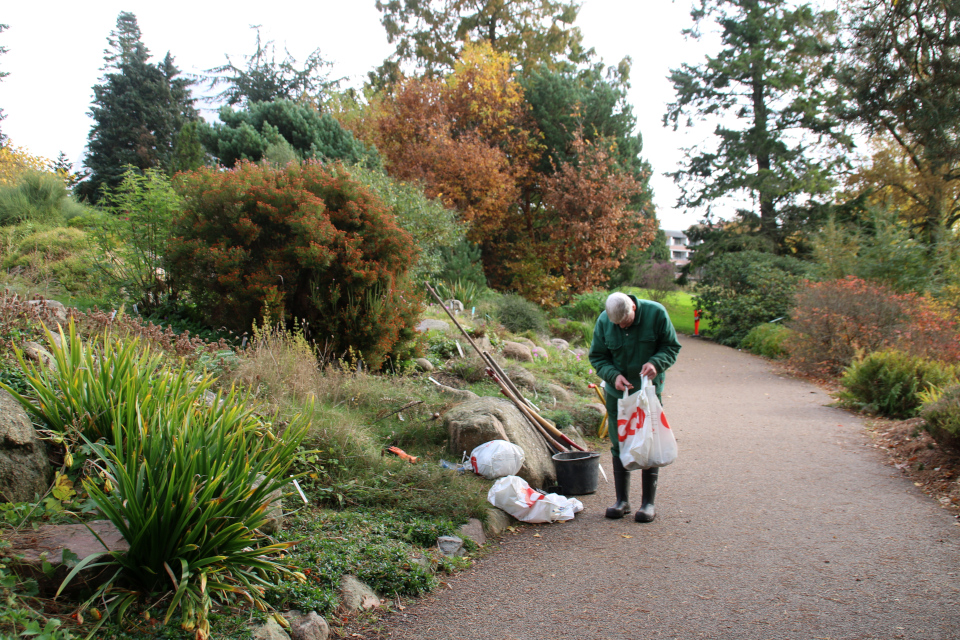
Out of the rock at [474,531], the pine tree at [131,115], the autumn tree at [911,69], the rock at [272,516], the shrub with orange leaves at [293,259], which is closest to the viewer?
the rock at [272,516]

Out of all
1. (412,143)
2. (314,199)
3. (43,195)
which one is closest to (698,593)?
(314,199)

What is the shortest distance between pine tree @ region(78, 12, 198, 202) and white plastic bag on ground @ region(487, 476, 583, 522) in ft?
90.8

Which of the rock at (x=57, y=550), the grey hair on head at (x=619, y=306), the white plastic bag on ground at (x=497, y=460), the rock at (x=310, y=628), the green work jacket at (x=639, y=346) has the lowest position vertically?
the rock at (x=310, y=628)

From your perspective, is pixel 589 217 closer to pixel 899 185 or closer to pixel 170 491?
pixel 899 185

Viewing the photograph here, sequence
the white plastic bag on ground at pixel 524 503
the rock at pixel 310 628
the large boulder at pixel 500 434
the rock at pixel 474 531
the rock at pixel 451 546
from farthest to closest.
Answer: the large boulder at pixel 500 434 → the white plastic bag on ground at pixel 524 503 → the rock at pixel 474 531 → the rock at pixel 451 546 → the rock at pixel 310 628

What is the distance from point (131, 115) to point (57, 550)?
3224 cm

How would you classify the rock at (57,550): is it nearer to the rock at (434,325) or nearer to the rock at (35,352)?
the rock at (35,352)

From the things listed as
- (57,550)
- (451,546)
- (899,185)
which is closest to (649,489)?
(451,546)

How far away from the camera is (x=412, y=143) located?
19.2 metres

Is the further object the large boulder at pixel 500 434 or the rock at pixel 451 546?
the large boulder at pixel 500 434

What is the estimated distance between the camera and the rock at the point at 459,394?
702 centimetres

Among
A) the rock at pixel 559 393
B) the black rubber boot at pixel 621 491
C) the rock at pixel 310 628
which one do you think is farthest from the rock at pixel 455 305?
the rock at pixel 310 628

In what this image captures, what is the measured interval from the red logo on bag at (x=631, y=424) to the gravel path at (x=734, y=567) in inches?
28.0

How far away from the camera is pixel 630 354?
487 centimetres
